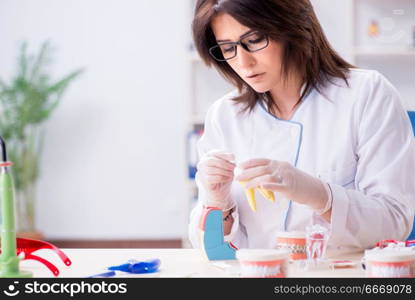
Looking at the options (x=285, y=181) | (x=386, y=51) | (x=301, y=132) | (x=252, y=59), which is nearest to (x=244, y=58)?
(x=252, y=59)

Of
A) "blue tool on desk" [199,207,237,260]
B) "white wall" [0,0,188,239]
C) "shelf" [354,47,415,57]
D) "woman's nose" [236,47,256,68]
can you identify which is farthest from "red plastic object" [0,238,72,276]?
"white wall" [0,0,188,239]

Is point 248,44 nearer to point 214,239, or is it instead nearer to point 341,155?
point 341,155

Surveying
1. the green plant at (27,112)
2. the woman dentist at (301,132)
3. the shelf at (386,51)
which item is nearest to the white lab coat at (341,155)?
the woman dentist at (301,132)

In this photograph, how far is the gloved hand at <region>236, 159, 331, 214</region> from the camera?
49.8 inches

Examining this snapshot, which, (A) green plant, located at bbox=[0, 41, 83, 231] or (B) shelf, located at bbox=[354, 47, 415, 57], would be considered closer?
(B) shelf, located at bbox=[354, 47, 415, 57]

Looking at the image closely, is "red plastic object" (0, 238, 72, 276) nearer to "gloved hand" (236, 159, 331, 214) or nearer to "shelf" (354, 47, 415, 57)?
"gloved hand" (236, 159, 331, 214)

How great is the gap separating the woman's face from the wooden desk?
0.44m

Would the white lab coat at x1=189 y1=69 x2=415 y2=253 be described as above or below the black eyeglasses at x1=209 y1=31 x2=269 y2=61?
below

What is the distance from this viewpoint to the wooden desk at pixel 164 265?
1236mm

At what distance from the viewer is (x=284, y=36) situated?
152 centimetres

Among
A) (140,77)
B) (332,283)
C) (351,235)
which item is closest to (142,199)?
(140,77)

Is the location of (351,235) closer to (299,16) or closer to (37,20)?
(299,16)

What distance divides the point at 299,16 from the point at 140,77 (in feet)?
9.18

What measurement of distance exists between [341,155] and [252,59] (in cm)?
32
